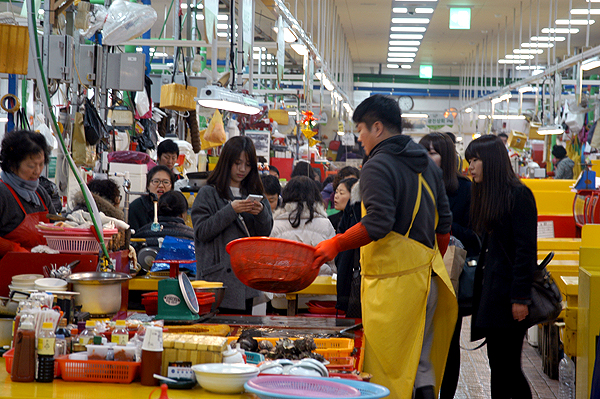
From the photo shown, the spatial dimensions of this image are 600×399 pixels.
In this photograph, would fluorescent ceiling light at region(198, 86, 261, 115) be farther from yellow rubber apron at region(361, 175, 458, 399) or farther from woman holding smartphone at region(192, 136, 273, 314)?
yellow rubber apron at region(361, 175, 458, 399)

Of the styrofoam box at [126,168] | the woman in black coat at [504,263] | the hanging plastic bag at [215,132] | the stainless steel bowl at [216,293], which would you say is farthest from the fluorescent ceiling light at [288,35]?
the stainless steel bowl at [216,293]

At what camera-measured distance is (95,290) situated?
277cm

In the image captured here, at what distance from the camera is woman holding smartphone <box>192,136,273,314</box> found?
3566 mm

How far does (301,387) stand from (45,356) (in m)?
0.85

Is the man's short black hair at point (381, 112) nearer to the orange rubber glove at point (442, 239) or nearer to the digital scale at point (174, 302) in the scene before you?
the orange rubber glove at point (442, 239)

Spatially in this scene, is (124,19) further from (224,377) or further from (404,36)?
(404,36)

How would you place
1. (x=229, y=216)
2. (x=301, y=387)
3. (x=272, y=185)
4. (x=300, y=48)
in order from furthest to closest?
→ 1. (x=300, y=48)
2. (x=272, y=185)
3. (x=229, y=216)
4. (x=301, y=387)

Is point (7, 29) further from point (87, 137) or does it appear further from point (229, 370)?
point (229, 370)

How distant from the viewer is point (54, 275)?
9.41 feet

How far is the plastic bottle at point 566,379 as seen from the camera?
15.0 feet

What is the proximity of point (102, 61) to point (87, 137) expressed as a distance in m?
0.59

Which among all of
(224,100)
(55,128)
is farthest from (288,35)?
(55,128)

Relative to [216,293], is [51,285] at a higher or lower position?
higher

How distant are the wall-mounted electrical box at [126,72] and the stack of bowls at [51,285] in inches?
99.8
